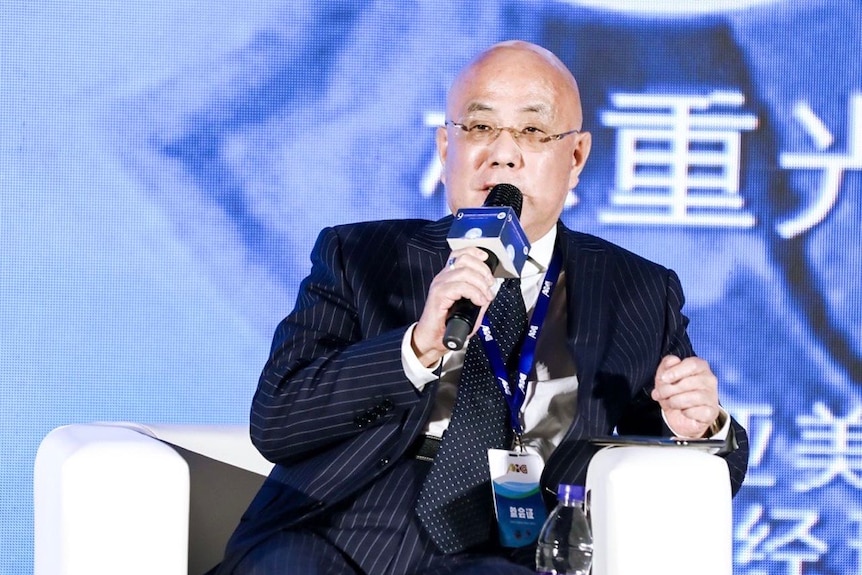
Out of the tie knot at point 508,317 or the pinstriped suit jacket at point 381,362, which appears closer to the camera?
the pinstriped suit jacket at point 381,362

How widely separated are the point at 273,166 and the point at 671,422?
1.54 metres

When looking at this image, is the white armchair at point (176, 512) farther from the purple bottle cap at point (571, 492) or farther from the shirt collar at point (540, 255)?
the shirt collar at point (540, 255)

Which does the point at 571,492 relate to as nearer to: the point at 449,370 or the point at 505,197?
the point at 449,370

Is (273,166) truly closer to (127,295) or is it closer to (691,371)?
(127,295)

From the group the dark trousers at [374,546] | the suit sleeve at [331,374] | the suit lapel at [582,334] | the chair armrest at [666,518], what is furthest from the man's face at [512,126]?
the chair armrest at [666,518]

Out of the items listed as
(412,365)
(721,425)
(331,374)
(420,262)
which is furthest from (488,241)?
(721,425)

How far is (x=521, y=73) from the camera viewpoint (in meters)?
2.24

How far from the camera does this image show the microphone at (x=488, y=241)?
1722 mm

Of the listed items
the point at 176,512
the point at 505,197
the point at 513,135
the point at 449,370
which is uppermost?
the point at 513,135

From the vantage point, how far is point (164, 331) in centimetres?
323

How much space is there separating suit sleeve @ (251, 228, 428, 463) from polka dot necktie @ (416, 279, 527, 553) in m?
0.11

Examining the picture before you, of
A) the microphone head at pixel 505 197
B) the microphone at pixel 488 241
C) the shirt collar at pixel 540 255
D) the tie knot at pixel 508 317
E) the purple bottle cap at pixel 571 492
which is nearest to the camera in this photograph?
the microphone at pixel 488 241

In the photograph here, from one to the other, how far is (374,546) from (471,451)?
0.21 m

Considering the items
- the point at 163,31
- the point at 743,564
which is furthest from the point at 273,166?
the point at 743,564
